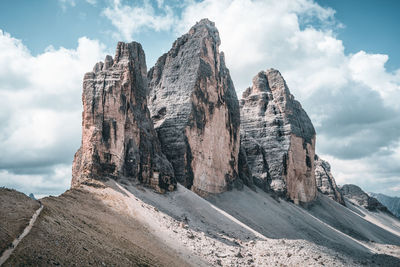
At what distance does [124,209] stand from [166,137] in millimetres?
22677

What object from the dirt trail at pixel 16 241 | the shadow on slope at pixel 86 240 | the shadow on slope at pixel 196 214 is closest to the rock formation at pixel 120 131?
the shadow on slope at pixel 196 214

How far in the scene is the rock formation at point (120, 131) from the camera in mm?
35875

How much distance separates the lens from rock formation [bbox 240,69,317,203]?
241 ft

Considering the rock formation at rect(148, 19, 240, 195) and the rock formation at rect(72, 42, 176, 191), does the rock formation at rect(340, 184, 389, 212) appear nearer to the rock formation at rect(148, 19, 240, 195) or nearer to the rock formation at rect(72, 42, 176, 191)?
the rock formation at rect(148, 19, 240, 195)

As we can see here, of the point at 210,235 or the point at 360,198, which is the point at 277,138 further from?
the point at 360,198

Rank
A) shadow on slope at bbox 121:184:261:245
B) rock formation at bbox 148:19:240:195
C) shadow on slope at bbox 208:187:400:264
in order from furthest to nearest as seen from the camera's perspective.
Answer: rock formation at bbox 148:19:240:195, shadow on slope at bbox 208:187:400:264, shadow on slope at bbox 121:184:261:245

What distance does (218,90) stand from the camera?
6012 cm

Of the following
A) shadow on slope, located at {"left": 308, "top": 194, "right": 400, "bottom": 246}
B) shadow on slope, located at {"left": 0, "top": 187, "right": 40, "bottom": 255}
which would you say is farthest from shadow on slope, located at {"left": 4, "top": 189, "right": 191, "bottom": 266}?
shadow on slope, located at {"left": 308, "top": 194, "right": 400, "bottom": 246}

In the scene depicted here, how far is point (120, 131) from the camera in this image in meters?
37.9

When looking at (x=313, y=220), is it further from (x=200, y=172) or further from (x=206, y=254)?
(x=206, y=254)

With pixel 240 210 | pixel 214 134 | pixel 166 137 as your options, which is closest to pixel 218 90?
pixel 214 134

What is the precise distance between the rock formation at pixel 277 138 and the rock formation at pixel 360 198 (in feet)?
141

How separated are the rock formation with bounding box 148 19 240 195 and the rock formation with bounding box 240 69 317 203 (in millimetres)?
13051

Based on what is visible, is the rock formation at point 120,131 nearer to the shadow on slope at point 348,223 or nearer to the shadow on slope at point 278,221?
the shadow on slope at point 278,221
